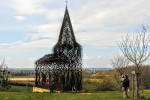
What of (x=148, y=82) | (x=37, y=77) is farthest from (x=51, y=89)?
(x=148, y=82)

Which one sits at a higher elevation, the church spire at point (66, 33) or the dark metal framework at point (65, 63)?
the church spire at point (66, 33)

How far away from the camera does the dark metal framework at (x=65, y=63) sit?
16672 millimetres

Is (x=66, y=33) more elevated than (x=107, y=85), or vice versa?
(x=66, y=33)

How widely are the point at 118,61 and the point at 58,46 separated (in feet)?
32.7

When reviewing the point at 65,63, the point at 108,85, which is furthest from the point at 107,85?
the point at 65,63

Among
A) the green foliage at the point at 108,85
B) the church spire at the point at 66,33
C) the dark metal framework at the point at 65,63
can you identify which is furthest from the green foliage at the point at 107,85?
the church spire at the point at 66,33

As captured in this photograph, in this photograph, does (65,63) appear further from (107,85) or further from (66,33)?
(107,85)

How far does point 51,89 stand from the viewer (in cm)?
1720

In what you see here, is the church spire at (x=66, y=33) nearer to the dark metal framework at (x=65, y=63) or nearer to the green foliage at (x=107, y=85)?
the dark metal framework at (x=65, y=63)

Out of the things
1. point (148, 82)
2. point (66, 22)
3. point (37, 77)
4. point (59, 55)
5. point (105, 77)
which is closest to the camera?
point (59, 55)

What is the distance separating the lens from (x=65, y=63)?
16562mm

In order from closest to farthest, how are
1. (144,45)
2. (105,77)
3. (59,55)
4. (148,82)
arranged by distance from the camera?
(144,45)
(59,55)
(105,77)
(148,82)

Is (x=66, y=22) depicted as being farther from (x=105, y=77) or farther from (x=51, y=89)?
(x=105, y=77)

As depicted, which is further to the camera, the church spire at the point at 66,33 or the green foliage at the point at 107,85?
the green foliage at the point at 107,85
